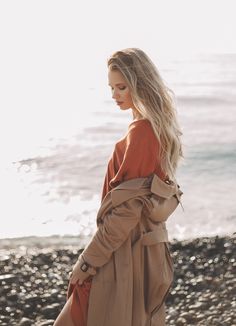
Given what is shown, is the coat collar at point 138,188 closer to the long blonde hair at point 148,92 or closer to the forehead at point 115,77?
the long blonde hair at point 148,92

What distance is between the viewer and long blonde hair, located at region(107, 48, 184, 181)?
12.0 ft

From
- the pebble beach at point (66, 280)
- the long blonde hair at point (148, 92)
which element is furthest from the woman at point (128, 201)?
the pebble beach at point (66, 280)

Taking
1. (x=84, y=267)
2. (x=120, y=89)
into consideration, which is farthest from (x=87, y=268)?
(x=120, y=89)

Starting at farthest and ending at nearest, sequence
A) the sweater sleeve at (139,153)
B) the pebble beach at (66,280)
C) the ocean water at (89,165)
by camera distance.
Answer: the ocean water at (89,165)
the pebble beach at (66,280)
the sweater sleeve at (139,153)

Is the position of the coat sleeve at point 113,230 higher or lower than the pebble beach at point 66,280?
higher

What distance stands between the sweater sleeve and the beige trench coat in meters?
0.04

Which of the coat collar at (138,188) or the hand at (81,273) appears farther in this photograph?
the hand at (81,273)

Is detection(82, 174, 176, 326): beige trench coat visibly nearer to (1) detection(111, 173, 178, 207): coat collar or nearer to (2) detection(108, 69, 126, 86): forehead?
(1) detection(111, 173, 178, 207): coat collar

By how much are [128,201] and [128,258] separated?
28cm

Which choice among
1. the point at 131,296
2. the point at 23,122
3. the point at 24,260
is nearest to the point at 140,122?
the point at 131,296

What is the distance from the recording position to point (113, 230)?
3.66 meters

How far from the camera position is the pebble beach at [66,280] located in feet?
19.5

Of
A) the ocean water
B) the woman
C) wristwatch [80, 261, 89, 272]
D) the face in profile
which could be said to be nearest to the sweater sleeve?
the woman

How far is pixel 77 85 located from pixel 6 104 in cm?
253
